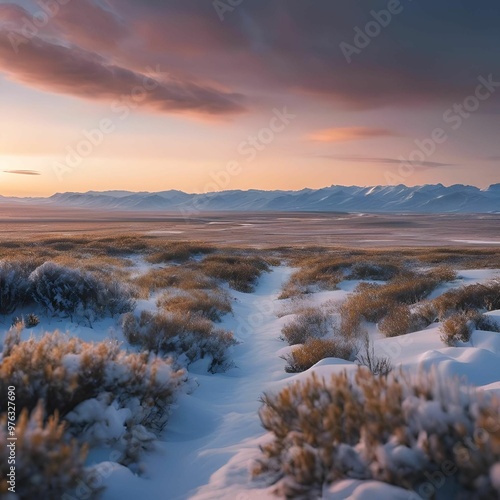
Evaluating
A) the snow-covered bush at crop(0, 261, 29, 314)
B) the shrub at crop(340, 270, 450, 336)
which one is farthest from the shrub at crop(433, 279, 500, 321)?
the snow-covered bush at crop(0, 261, 29, 314)

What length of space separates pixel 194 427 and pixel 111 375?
144 centimetres

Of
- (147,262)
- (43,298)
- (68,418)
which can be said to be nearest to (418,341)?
(68,418)

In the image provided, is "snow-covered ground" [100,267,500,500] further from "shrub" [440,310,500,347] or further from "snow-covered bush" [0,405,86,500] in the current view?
"snow-covered bush" [0,405,86,500]

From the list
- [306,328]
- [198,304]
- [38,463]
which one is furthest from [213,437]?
[198,304]

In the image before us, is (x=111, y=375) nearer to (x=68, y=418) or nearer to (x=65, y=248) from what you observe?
(x=68, y=418)

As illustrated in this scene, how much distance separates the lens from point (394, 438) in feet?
8.99

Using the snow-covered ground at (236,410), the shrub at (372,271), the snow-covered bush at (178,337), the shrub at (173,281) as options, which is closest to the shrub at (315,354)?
the snow-covered ground at (236,410)

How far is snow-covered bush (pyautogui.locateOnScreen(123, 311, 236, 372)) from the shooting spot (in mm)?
7301

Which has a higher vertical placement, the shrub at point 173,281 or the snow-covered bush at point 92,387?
the snow-covered bush at point 92,387

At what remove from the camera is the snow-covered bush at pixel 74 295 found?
869 cm

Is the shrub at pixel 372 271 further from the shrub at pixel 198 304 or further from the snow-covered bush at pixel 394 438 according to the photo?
the snow-covered bush at pixel 394 438

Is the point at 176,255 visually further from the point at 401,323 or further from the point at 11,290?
the point at 401,323

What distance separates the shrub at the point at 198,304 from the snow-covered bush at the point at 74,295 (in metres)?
1.29

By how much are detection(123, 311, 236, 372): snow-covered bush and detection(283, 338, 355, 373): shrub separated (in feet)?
4.02
